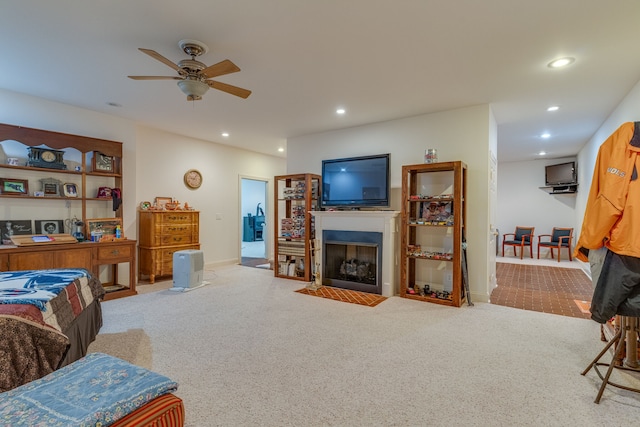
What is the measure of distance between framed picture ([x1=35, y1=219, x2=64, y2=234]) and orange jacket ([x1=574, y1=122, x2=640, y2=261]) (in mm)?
5748

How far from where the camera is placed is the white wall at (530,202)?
788 cm

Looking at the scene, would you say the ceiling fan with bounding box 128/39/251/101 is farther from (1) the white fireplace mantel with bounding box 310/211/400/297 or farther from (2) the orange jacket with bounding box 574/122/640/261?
(2) the orange jacket with bounding box 574/122/640/261

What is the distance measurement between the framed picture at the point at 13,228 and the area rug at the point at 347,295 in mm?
3632

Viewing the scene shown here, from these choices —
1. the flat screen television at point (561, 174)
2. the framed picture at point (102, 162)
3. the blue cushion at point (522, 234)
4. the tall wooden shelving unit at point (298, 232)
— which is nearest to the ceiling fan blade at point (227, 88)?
the tall wooden shelving unit at point (298, 232)

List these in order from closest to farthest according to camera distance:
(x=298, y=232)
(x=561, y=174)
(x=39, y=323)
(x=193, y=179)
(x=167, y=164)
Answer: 1. (x=39, y=323)
2. (x=298, y=232)
3. (x=167, y=164)
4. (x=193, y=179)
5. (x=561, y=174)

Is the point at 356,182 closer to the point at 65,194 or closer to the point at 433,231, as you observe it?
the point at 433,231

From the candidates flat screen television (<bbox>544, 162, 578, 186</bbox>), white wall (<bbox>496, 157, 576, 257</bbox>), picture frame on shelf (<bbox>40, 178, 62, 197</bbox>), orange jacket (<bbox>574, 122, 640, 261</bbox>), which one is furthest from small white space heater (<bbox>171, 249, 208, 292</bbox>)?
flat screen television (<bbox>544, 162, 578, 186</bbox>)

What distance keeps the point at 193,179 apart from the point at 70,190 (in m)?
2.07

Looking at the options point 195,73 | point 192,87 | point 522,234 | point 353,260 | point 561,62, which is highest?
point 561,62

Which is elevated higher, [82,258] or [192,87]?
[192,87]

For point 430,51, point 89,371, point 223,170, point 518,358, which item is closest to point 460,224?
point 518,358

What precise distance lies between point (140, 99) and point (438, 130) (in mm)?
4046

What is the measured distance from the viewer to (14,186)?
12.4ft

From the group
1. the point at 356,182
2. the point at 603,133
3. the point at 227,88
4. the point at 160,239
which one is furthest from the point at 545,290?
the point at 160,239
